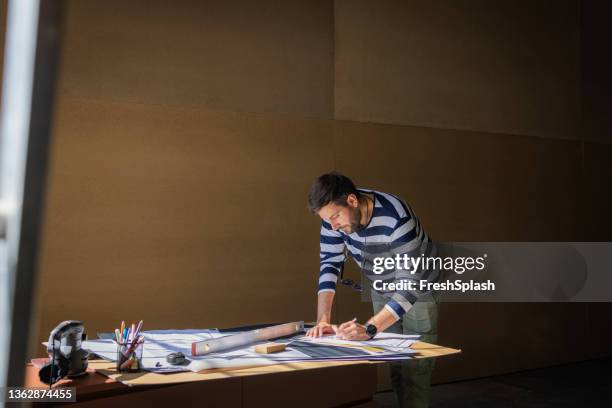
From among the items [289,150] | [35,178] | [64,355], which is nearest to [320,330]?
[64,355]

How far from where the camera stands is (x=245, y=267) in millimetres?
4062

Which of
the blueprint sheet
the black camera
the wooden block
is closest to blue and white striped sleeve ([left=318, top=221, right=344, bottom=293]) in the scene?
the blueprint sheet

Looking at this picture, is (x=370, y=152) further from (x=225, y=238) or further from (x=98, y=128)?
(x=98, y=128)

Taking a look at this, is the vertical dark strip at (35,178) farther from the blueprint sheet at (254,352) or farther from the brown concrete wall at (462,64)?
the brown concrete wall at (462,64)

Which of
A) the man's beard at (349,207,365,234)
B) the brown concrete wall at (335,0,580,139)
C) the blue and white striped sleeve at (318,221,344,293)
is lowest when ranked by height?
the blue and white striped sleeve at (318,221,344,293)

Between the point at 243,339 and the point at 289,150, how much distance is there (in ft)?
7.62

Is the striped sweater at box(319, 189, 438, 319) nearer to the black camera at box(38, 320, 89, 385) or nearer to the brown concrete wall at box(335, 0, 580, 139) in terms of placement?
the black camera at box(38, 320, 89, 385)

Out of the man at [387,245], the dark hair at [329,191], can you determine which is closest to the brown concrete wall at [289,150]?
the man at [387,245]

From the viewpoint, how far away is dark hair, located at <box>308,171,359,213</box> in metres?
2.47

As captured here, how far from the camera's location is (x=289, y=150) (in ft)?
14.1

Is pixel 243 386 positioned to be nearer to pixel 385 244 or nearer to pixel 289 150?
pixel 385 244

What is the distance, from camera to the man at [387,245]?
245cm

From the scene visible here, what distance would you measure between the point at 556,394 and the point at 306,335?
2888 millimetres

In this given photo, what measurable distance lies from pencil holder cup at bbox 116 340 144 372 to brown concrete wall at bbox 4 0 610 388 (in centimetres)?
174
